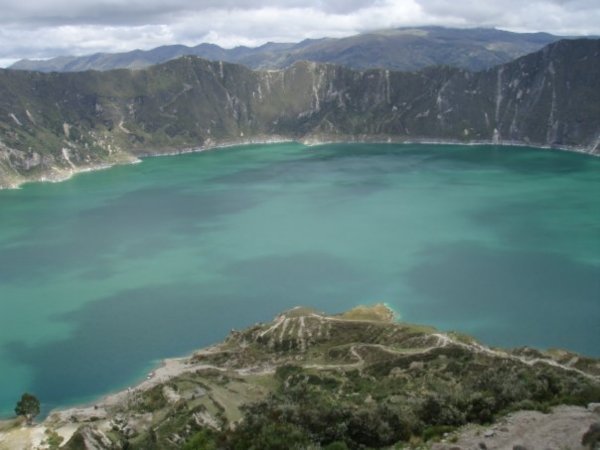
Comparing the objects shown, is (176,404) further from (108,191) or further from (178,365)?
(108,191)

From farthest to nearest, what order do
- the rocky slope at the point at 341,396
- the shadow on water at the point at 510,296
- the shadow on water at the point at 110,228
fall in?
1. the shadow on water at the point at 110,228
2. the shadow on water at the point at 510,296
3. the rocky slope at the point at 341,396

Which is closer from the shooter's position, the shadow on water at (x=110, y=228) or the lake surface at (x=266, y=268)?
the lake surface at (x=266, y=268)

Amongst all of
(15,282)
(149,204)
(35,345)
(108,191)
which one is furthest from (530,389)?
(108,191)

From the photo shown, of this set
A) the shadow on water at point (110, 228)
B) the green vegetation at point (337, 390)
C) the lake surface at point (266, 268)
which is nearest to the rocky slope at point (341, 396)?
the green vegetation at point (337, 390)

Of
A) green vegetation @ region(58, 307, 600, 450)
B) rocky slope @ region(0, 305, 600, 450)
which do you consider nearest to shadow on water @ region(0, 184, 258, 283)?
rocky slope @ region(0, 305, 600, 450)

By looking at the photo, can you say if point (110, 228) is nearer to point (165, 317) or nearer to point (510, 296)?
point (165, 317)

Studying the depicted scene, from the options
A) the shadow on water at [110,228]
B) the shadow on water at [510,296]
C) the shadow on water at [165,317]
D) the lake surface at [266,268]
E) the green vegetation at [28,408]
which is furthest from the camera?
the shadow on water at [110,228]

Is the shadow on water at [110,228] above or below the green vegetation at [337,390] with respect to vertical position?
below

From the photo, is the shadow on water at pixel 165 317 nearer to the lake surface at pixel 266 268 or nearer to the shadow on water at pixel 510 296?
the lake surface at pixel 266 268
